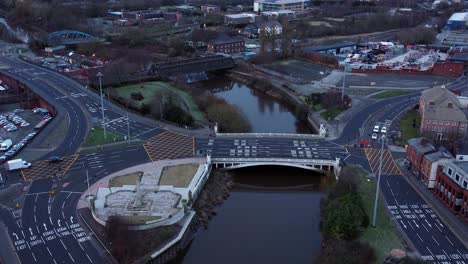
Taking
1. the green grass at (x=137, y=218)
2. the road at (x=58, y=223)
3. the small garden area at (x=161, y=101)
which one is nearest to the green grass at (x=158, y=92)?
the small garden area at (x=161, y=101)

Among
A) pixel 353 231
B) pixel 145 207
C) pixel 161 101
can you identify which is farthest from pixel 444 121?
pixel 145 207

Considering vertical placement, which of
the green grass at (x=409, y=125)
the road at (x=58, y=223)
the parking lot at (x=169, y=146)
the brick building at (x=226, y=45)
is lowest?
the road at (x=58, y=223)

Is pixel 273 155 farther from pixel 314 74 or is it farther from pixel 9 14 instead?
pixel 9 14

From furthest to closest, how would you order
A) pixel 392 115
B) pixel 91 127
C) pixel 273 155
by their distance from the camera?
pixel 392 115 < pixel 91 127 < pixel 273 155

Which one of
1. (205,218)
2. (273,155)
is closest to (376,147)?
(273,155)

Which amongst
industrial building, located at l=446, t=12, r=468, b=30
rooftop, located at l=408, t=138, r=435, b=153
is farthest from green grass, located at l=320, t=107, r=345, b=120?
industrial building, located at l=446, t=12, r=468, b=30

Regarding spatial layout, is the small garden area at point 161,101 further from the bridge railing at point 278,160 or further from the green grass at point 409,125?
the green grass at point 409,125
